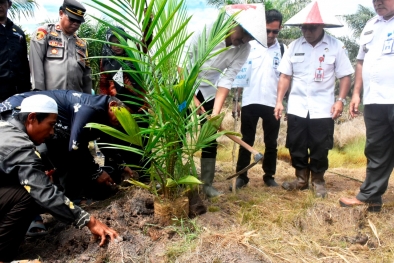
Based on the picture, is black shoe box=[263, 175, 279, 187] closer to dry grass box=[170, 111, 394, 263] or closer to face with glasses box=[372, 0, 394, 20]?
dry grass box=[170, 111, 394, 263]

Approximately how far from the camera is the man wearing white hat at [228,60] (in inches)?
118

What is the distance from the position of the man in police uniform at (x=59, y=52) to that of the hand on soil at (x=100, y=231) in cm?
154

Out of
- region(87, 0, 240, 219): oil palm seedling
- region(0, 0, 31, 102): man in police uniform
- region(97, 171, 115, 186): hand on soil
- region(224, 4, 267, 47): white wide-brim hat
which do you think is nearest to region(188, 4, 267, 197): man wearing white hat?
region(224, 4, 267, 47): white wide-brim hat

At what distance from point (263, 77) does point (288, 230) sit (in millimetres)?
1826

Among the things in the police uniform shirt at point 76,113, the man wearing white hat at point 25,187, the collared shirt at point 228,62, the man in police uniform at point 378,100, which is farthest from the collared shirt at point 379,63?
the man wearing white hat at point 25,187

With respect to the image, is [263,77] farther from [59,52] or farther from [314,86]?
[59,52]

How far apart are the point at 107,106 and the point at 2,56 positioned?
3.47 ft

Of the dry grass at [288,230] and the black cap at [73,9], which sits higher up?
the black cap at [73,9]

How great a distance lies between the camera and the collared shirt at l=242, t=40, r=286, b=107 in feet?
13.0

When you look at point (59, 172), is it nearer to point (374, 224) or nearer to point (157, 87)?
point (157, 87)

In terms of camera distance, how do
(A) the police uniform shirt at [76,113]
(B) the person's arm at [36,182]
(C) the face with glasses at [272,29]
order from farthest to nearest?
(C) the face with glasses at [272,29] < (A) the police uniform shirt at [76,113] < (B) the person's arm at [36,182]

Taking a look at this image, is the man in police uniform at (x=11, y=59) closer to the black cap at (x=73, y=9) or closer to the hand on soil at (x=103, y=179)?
the black cap at (x=73, y=9)

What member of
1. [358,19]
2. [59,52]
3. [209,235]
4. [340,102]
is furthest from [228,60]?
[358,19]

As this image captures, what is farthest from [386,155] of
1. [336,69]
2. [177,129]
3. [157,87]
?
[157,87]
